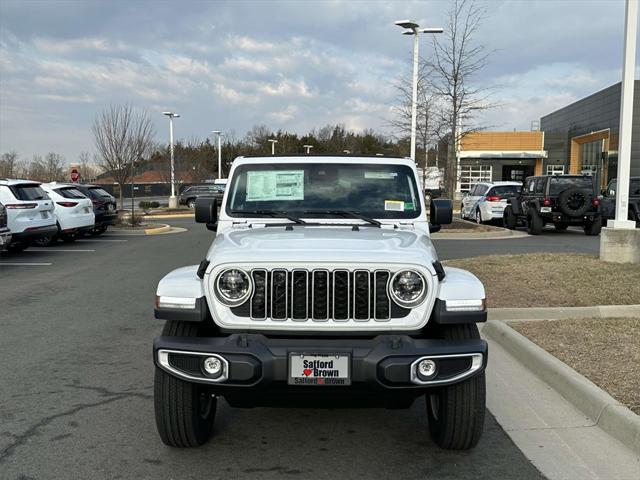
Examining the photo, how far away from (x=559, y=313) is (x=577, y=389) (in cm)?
268

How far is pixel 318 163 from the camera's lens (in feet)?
16.5

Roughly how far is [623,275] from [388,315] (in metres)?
6.61

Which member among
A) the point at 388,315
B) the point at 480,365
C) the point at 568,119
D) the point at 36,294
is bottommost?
the point at 36,294

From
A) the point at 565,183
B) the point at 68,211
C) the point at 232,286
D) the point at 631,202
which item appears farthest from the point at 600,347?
the point at 631,202

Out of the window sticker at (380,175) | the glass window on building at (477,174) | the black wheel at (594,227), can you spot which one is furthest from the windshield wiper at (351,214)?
the glass window on building at (477,174)

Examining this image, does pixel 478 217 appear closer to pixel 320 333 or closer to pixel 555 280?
pixel 555 280

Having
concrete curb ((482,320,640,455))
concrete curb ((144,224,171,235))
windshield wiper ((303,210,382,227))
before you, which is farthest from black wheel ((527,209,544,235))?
windshield wiper ((303,210,382,227))

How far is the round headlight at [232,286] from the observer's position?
3.42 metres

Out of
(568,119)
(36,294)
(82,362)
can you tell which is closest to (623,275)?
(82,362)

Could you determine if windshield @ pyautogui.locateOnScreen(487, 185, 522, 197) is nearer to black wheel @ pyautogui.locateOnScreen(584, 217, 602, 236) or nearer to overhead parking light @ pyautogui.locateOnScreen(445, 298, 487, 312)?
black wheel @ pyautogui.locateOnScreen(584, 217, 602, 236)

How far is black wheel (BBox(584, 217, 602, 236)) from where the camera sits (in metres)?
17.8

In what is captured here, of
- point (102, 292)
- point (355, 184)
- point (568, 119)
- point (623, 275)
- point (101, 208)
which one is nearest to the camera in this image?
point (355, 184)

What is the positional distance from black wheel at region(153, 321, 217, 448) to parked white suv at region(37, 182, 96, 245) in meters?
13.7

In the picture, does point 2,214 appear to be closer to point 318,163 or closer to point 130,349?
point 130,349
